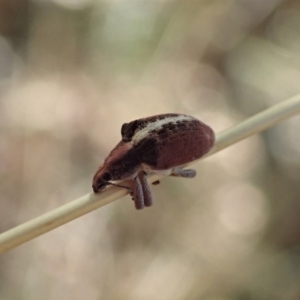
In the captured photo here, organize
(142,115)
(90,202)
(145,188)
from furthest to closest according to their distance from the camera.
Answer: (142,115)
(145,188)
(90,202)

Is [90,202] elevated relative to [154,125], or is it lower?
lower

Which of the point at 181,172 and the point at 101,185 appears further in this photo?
the point at 181,172

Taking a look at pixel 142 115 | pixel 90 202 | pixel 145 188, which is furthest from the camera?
pixel 142 115

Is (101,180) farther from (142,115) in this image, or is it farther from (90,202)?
(142,115)

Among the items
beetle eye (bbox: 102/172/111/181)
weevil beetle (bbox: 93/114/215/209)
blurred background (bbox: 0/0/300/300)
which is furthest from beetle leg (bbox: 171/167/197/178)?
blurred background (bbox: 0/0/300/300)

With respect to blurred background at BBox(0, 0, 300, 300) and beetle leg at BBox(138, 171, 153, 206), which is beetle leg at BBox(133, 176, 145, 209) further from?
blurred background at BBox(0, 0, 300, 300)

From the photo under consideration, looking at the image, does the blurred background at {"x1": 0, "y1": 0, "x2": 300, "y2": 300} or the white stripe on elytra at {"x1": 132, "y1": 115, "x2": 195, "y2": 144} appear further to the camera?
the blurred background at {"x1": 0, "y1": 0, "x2": 300, "y2": 300}

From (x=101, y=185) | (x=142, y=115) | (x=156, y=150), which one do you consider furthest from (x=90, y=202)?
(x=142, y=115)
